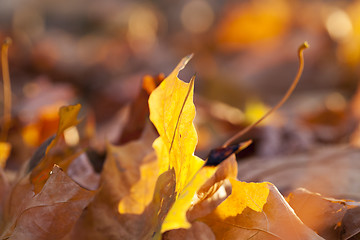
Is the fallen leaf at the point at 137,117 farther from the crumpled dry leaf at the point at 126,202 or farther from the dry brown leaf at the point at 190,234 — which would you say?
the dry brown leaf at the point at 190,234

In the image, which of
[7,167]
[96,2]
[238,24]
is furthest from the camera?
[96,2]

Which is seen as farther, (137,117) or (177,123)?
(137,117)

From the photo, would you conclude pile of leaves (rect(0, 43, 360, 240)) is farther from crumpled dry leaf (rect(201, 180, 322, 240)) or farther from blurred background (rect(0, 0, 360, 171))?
blurred background (rect(0, 0, 360, 171))

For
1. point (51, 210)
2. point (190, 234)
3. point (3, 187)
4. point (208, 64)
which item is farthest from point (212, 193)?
point (208, 64)

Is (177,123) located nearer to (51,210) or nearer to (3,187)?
(51,210)

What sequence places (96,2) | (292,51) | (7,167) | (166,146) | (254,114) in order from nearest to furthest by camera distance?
(166,146) → (7,167) → (254,114) → (292,51) → (96,2)

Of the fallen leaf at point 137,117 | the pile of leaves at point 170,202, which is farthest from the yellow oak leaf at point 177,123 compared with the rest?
the fallen leaf at point 137,117

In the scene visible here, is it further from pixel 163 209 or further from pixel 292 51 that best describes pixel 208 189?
pixel 292 51

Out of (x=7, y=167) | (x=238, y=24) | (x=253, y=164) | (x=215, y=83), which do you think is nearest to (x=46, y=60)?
(x=215, y=83)
